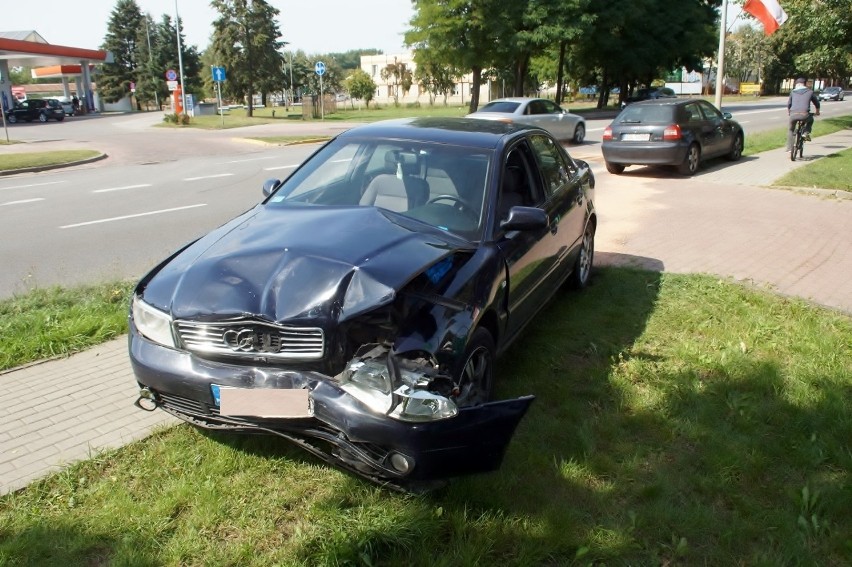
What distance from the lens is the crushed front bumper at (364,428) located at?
9.45 feet

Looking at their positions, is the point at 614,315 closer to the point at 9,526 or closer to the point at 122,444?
the point at 122,444

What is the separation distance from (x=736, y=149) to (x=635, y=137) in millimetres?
4102

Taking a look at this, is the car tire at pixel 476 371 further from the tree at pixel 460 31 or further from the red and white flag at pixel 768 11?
the tree at pixel 460 31

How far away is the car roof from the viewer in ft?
15.6

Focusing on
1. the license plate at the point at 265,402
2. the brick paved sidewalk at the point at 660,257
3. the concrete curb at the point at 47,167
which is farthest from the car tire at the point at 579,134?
the license plate at the point at 265,402

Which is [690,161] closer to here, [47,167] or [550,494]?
[550,494]

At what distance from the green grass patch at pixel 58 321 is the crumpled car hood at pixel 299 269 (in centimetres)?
191

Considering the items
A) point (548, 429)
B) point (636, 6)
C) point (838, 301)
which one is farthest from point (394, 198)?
point (636, 6)

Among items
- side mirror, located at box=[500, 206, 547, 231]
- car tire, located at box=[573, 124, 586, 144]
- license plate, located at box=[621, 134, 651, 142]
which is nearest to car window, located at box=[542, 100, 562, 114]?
car tire, located at box=[573, 124, 586, 144]

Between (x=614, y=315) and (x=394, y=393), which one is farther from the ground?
(x=394, y=393)

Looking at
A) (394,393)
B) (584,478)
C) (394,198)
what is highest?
(394,198)

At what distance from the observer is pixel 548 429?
390 centimetres

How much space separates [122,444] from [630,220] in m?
8.11

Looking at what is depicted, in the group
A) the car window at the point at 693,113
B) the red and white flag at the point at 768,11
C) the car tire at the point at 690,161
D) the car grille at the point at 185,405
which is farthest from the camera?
the red and white flag at the point at 768,11
